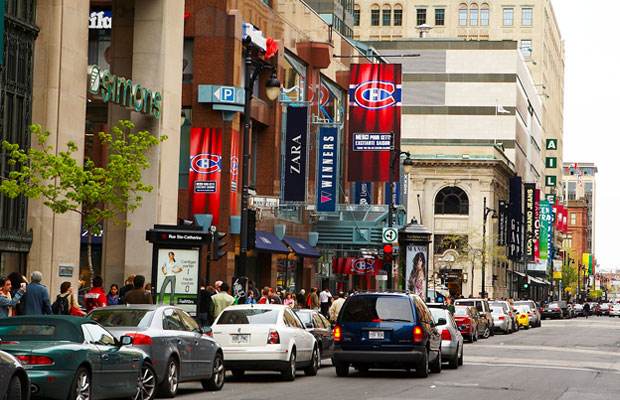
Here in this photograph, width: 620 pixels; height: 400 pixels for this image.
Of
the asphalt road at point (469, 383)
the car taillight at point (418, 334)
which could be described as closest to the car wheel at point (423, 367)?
the asphalt road at point (469, 383)

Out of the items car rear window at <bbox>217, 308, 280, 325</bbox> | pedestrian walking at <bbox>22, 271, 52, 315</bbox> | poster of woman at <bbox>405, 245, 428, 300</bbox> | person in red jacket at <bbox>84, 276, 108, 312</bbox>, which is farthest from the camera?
poster of woman at <bbox>405, 245, 428, 300</bbox>

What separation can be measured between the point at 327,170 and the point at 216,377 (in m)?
34.3

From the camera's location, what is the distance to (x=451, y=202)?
105875mm

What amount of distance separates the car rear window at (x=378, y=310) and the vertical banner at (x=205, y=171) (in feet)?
68.9

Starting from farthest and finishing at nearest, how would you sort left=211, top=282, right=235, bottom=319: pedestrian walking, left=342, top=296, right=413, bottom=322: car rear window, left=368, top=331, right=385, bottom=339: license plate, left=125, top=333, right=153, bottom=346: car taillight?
left=211, top=282, right=235, bottom=319: pedestrian walking < left=342, top=296, right=413, bottom=322: car rear window < left=368, top=331, right=385, bottom=339: license plate < left=125, top=333, right=153, bottom=346: car taillight

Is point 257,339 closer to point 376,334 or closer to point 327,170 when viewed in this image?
point 376,334

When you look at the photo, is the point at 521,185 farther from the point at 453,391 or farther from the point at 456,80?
the point at 453,391

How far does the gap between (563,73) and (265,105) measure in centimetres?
13762

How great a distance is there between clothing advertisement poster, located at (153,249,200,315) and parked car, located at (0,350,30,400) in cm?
1624

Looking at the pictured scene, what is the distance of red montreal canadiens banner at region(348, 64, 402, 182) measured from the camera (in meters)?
57.2

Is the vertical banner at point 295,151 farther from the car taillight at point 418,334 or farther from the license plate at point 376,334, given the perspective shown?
the car taillight at point 418,334

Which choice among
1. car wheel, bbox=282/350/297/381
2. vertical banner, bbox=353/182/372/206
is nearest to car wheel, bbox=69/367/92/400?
car wheel, bbox=282/350/297/381

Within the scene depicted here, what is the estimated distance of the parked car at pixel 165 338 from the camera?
1928cm

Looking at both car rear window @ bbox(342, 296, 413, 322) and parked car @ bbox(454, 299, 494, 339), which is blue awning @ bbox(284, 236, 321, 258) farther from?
car rear window @ bbox(342, 296, 413, 322)
